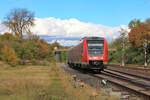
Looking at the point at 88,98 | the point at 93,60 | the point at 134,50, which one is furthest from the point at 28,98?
the point at 134,50

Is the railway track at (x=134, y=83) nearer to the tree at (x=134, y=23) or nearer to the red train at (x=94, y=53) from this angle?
the red train at (x=94, y=53)

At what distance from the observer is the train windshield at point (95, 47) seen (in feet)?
69.9

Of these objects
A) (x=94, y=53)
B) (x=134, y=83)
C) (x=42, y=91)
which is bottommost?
(x=134, y=83)

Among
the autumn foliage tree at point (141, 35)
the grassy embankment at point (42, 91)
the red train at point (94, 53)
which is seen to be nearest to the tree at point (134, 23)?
the autumn foliage tree at point (141, 35)

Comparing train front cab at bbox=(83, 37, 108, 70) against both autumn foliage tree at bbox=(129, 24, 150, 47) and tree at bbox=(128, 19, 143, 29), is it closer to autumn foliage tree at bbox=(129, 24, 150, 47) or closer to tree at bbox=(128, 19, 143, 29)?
autumn foliage tree at bbox=(129, 24, 150, 47)

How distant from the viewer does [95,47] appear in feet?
70.9

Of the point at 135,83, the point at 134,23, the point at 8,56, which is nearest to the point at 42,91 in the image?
the point at 135,83

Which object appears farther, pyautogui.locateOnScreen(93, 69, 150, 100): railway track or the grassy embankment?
pyautogui.locateOnScreen(93, 69, 150, 100): railway track

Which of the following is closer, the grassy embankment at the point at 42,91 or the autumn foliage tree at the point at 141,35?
the grassy embankment at the point at 42,91

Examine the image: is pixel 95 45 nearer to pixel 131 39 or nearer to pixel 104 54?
pixel 104 54

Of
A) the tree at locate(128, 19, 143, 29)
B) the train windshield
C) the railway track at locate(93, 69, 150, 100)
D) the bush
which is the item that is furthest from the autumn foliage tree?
the railway track at locate(93, 69, 150, 100)

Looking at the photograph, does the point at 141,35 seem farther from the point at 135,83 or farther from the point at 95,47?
the point at 135,83

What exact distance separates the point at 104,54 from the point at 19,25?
3890cm

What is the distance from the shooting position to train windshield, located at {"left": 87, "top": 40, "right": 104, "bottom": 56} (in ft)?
69.9
